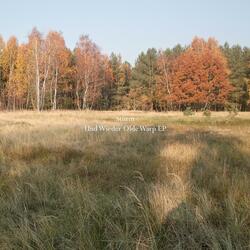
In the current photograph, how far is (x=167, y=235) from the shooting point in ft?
8.93

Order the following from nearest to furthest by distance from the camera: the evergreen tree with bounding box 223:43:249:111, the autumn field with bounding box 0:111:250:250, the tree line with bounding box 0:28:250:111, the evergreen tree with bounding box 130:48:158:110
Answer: the autumn field with bounding box 0:111:250:250, the tree line with bounding box 0:28:250:111, the evergreen tree with bounding box 223:43:249:111, the evergreen tree with bounding box 130:48:158:110

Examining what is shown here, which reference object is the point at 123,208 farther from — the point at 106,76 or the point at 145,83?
the point at 145,83

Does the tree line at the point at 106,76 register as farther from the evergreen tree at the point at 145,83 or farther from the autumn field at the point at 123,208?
the autumn field at the point at 123,208

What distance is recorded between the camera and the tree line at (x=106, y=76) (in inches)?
1503

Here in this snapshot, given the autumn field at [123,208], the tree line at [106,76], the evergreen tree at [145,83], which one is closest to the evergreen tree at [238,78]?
the tree line at [106,76]

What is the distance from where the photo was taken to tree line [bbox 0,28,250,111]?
3819cm

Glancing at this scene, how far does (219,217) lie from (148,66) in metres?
52.3

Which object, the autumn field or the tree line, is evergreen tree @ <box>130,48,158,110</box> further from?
the autumn field

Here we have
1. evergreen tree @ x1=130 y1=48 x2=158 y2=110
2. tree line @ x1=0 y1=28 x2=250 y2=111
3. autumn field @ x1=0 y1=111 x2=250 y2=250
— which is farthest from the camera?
evergreen tree @ x1=130 y1=48 x2=158 y2=110

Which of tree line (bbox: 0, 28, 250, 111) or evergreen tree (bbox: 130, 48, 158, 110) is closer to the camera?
tree line (bbox: 0, 28, 250, 111)

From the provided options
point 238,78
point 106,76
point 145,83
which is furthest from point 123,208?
point 238,78

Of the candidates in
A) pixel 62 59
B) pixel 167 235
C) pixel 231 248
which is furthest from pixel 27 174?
pixel 62 59

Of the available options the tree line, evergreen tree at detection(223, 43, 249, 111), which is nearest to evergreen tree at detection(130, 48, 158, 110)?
the tree line

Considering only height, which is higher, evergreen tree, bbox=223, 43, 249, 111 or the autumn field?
evergreen tree, bbox=223, 43, 249, 111
